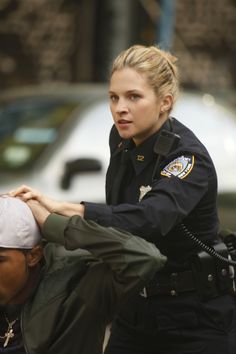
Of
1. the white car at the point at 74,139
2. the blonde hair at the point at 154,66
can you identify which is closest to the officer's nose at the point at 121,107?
the blonde hair at the point at 154,66

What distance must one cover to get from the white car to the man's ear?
287 centimetres

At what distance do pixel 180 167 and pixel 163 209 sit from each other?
7.1 inches

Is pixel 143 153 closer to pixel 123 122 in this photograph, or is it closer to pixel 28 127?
pixel 123 122

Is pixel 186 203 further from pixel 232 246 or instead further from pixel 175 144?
pixel 232 246

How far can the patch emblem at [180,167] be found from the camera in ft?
10.7

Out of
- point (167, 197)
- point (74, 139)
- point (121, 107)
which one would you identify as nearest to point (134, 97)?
point (121, 107)

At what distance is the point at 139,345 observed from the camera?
3.54 m

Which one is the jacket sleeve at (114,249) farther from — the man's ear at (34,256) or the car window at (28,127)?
the car window at (28,127)

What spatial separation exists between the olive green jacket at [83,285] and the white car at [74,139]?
2.92 metres

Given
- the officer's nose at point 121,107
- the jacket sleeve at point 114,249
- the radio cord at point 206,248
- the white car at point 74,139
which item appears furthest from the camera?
the white car at point 74,139

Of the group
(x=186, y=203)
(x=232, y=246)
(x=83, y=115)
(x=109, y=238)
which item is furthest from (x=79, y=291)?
(x=83, y=115)

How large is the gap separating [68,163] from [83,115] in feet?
1.67

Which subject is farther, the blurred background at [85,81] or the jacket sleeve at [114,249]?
the blurred background at [85,81]

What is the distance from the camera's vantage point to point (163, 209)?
124 inches
